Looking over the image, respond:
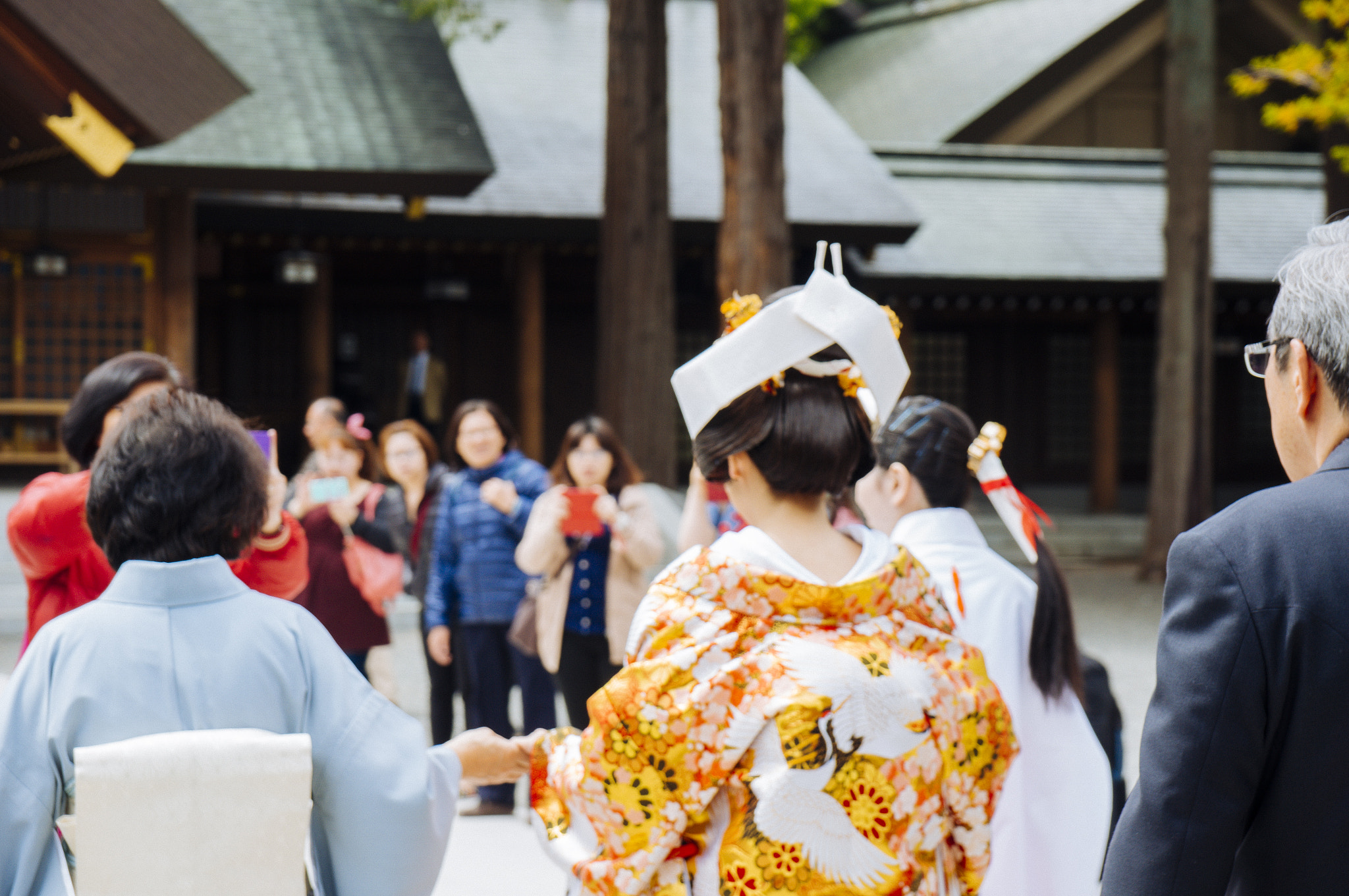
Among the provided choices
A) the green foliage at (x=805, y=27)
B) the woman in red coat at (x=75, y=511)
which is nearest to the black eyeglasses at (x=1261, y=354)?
the woman in red coat at (x=75, y=511)

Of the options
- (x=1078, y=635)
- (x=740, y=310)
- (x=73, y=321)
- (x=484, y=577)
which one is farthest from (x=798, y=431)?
(x=73, y=321)

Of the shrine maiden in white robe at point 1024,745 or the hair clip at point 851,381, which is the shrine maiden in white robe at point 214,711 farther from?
the shrine maiden in white robe at point 1024,745

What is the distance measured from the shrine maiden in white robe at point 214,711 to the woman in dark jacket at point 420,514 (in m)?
3.34

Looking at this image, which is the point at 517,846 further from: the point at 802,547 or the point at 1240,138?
the point at 1240,138

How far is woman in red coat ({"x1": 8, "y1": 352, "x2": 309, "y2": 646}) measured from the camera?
2.67 metres

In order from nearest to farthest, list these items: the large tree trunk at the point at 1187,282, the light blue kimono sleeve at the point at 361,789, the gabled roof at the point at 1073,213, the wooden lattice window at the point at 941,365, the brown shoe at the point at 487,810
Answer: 1. the light blue kimono sleeve at the point at 361,789
2. the brown shoe at the point at 487,810
3. the large tree trunk at the point at 1187,282
4. the gabled roof at the point at 1073,213
5. the wooden lattice window at the point at 941,365

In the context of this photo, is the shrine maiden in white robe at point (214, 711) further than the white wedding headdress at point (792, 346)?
No

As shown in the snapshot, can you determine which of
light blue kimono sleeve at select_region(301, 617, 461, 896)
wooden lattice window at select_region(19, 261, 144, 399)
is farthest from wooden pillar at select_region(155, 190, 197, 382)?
light blue kimono sleeve at select_region(301, 617, 461, 896)

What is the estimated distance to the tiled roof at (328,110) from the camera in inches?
410

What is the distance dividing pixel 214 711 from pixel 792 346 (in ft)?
3.33

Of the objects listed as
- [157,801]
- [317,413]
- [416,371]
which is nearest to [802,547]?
[157,801]

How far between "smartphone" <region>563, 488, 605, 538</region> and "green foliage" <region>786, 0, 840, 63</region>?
18984mm

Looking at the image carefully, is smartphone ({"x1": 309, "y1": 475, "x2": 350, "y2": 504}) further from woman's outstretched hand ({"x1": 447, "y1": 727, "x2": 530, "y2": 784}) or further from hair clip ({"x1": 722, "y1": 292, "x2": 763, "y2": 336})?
hair clip ({"x1": 722, "y1": 292, "x2": 763, "y2": 336})

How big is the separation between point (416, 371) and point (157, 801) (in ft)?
38.0
